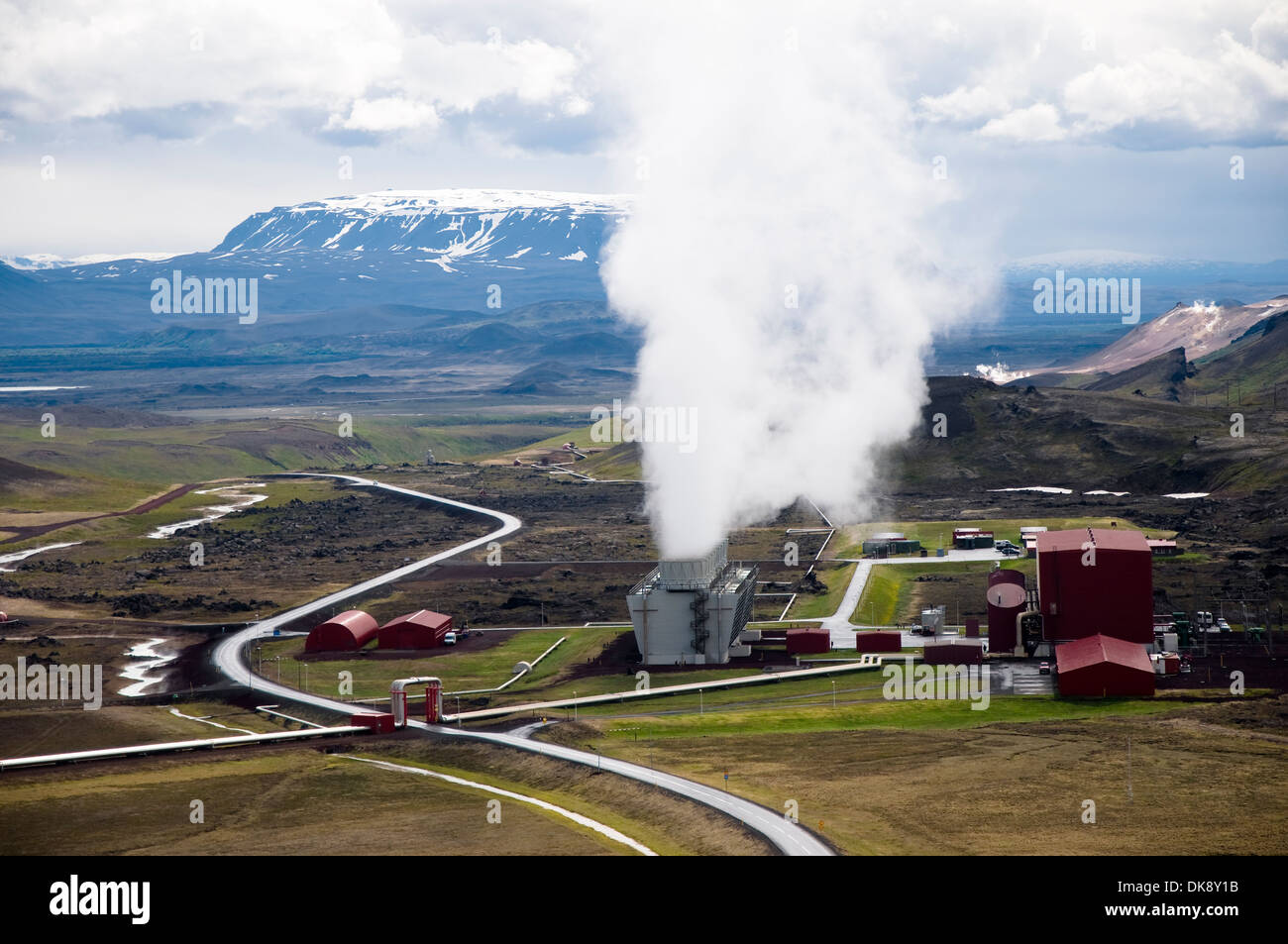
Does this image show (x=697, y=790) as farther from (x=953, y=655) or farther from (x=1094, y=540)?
(x=1094, y=540)

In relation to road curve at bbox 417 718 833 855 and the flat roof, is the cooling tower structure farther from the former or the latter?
the flat roof

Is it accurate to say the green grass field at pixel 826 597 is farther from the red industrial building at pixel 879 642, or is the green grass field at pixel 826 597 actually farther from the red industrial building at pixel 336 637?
the red industrial building at pixel 336 637

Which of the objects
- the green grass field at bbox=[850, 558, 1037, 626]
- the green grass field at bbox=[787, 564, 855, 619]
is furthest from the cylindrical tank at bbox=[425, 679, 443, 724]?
the green grass field at bbox=[787, 564, 855, 619]

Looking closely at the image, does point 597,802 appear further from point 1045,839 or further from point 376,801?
point 1045,839

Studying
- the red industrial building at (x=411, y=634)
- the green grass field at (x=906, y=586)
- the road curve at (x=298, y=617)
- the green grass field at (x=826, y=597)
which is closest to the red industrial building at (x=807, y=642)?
the green grass field at (x=906, y=586)
